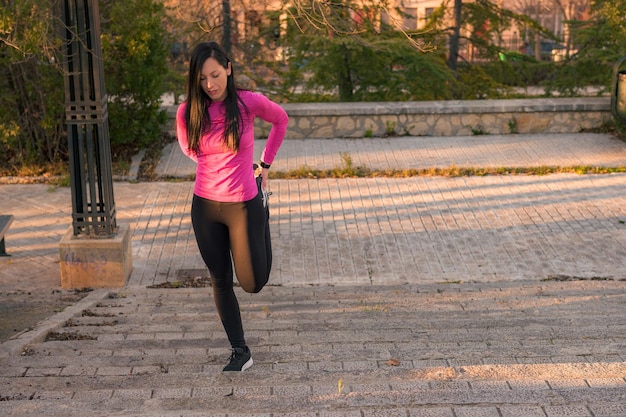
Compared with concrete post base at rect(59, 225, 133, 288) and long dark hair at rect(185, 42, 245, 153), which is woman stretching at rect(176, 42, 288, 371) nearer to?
long dark hair at rect(185, 42, 245, 153)

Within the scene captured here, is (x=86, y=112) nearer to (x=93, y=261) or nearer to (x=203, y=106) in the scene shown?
(x=93, y=261)

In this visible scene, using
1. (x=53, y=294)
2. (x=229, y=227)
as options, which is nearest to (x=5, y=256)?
(x=53, y=294)

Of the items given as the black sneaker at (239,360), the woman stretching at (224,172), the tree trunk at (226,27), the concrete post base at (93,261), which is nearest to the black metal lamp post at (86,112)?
the concrete post base at (93,261)

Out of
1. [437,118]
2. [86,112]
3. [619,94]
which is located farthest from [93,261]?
[619,94]

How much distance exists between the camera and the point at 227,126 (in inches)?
168

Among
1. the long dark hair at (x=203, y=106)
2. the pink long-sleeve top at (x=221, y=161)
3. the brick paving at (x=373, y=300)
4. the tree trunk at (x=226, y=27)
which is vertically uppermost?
the long dark hair at (x=203, y=106)

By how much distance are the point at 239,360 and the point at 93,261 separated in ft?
10.2

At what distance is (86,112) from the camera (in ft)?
22.3

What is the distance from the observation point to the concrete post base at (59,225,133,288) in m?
7.11

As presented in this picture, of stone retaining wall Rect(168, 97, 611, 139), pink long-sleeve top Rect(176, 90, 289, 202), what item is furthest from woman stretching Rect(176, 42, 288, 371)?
stone retaining wall Rect(168, 97, 611, 139)

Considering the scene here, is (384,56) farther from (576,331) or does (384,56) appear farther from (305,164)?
(576,331)

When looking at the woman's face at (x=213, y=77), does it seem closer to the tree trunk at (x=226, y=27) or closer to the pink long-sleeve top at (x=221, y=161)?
the pink long-sleeve top at (x=221, y=161)

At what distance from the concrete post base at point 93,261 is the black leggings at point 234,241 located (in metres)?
2.85

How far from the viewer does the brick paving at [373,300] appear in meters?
3.59
